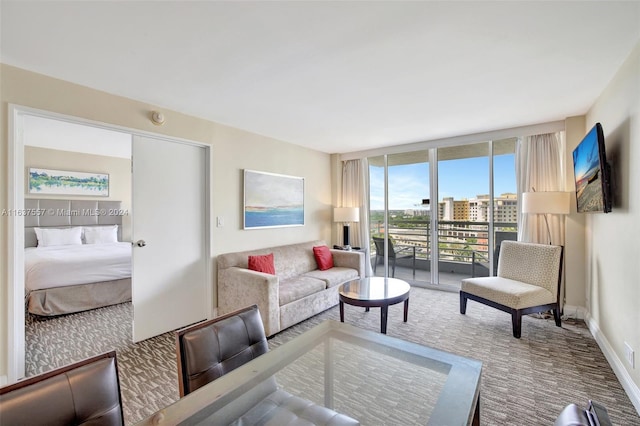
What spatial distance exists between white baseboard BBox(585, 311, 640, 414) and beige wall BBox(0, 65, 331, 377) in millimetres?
3678

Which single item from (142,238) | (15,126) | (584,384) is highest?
(15,126)

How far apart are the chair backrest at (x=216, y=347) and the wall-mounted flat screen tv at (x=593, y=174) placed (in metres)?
2.77

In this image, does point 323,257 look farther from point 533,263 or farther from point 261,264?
point 533,263

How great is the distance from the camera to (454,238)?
14.8 ft

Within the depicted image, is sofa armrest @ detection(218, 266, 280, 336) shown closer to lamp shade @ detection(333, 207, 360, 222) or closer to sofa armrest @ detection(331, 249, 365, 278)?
sofa armrest @ detection(331, 249, 365, 278)

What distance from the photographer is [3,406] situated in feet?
2.41

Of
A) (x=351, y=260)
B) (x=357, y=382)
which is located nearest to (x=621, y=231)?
(x=357, y=382)

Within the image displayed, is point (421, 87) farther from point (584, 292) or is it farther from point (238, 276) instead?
point (584, 292)

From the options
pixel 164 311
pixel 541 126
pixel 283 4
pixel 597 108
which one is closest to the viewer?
pixel 283 4

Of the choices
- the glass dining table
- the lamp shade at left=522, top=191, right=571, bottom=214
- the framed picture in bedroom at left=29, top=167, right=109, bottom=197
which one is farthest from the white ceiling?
the framed picture in bedroom at left=29, top=167, right=109, bottom=197

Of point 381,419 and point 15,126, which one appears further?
point 15,126

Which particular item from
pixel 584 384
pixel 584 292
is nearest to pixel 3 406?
pixel 584 384

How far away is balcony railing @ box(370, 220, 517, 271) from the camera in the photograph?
4.24m

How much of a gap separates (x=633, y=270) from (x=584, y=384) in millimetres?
917
